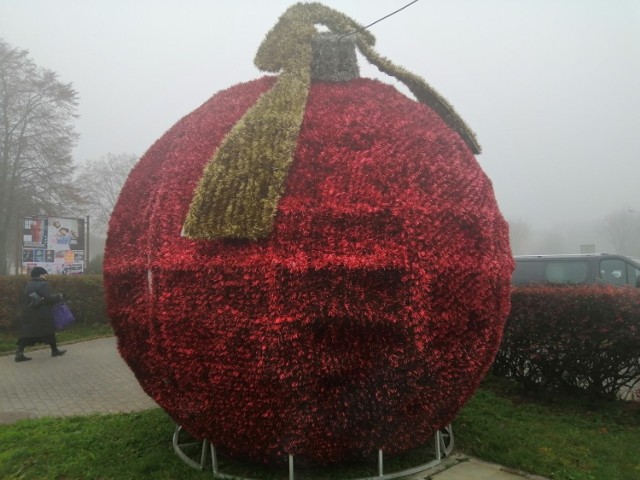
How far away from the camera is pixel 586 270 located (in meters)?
12.9

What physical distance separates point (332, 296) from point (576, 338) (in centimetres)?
400

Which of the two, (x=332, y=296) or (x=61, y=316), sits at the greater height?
(x=332, y=296)

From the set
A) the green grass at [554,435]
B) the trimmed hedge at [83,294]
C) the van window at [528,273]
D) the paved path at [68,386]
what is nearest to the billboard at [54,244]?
the trimmed hedge at [83,294]

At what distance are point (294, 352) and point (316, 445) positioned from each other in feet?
2.16

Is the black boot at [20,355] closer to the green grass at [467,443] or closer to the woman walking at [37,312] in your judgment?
the woman walking at [37,312]

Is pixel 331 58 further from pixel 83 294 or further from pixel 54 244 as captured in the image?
pixel 54 244

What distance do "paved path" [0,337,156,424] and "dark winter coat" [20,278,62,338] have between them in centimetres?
57

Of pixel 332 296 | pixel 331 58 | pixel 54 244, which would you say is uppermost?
pixel 331 58

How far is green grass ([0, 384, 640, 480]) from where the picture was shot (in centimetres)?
413

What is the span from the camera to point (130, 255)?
3.85 meters

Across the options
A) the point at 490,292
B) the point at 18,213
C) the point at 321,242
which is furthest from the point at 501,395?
the point at 18,213

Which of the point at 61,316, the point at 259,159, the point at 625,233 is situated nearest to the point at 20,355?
the point at 61,316

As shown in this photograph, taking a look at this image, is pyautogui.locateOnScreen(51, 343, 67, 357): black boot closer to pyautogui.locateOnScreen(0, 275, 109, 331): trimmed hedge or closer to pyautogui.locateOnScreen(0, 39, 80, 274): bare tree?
pyautogui.locateOnScreen(0, 275, 109, 331): trimmed hedge

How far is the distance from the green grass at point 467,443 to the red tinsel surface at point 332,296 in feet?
2.17
